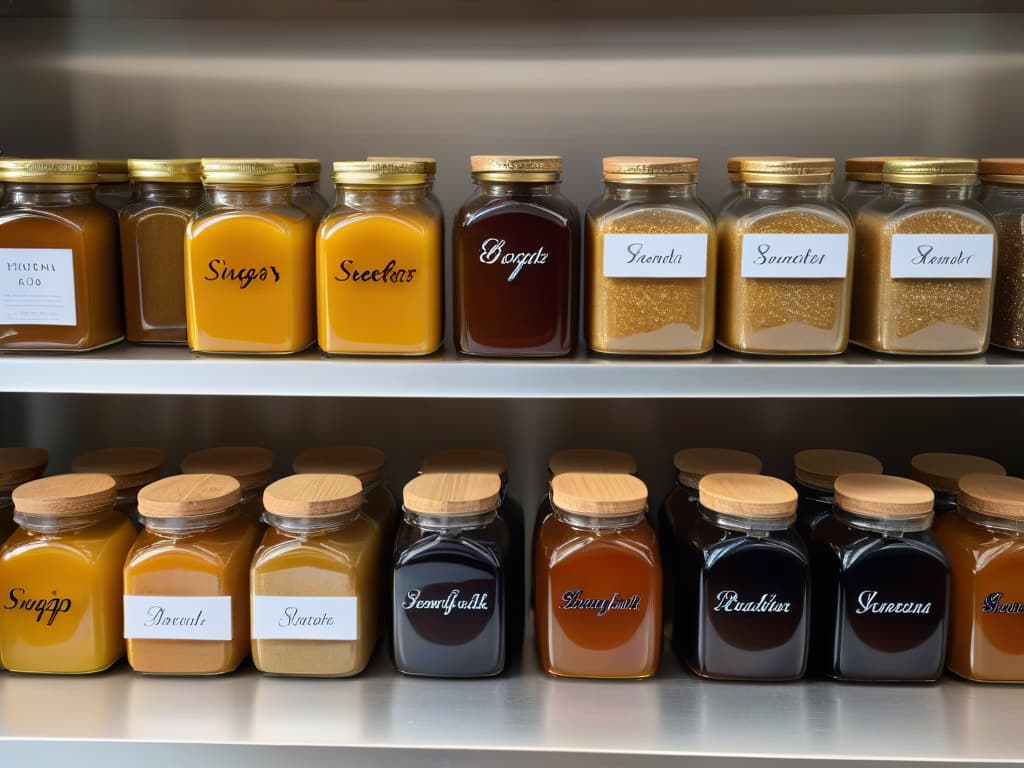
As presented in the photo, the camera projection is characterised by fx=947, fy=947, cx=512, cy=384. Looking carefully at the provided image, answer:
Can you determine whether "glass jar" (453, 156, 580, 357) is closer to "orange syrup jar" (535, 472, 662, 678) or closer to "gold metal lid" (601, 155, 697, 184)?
"gold metal lid" (601, 155, 697, 184)

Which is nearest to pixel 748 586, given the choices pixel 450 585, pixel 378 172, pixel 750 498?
pixel 750 498

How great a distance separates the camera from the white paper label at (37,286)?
104cm

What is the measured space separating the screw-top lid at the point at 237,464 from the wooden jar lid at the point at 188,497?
0.09 m

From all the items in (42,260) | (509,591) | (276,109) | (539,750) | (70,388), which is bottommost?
(539,750)

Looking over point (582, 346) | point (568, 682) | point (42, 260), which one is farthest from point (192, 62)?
point (568, 682)

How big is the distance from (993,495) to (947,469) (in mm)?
132

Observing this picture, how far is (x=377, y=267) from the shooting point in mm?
1030

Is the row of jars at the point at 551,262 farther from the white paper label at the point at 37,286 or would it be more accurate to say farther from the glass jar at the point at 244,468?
the glass jar at the point at 244,468

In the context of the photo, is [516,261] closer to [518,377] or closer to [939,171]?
[518,377]

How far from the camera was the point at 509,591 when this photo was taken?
3.54 feet

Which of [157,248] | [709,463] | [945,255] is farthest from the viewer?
[709,463]

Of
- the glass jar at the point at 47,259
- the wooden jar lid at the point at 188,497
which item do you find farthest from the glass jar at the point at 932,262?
the glass jar at the point at 47,259

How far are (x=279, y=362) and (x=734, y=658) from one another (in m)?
0.60

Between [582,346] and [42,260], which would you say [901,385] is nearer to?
[582,346]
